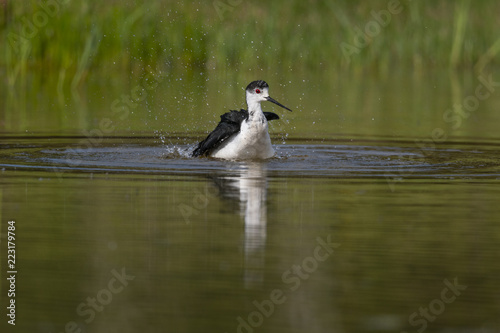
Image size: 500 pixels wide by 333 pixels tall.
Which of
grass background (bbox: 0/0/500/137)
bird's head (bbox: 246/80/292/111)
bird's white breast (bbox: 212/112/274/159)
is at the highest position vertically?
grass background (bbox: 0/0/500/137)

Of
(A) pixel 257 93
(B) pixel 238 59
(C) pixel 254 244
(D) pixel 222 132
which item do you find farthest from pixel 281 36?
(C) pixel 254 244

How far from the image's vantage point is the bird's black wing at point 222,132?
12.2 metres

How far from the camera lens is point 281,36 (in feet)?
82.1

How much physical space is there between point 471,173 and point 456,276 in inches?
179

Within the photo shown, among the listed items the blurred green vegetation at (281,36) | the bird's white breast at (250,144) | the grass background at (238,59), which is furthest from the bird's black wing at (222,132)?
the blurred green vegetation at (281,36)

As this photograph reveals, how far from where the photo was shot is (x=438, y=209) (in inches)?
323

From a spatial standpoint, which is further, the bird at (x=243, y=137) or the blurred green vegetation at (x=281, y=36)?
the blurred green vegetation at (x=281, y=36)

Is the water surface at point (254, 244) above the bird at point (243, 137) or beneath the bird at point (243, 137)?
beneath

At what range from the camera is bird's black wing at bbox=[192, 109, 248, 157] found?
12156mm

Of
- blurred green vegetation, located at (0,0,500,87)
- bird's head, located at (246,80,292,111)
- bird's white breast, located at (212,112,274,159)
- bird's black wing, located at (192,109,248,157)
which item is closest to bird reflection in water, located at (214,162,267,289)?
bird's white breast, located at (212,112,274,159)

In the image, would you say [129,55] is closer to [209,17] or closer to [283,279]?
[209,17]

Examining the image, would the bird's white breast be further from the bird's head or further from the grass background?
the grass background

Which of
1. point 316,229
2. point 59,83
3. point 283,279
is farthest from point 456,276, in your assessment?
point 59,83

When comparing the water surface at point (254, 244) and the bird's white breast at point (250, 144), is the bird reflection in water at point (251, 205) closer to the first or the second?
the water surface at point (254, 244)
